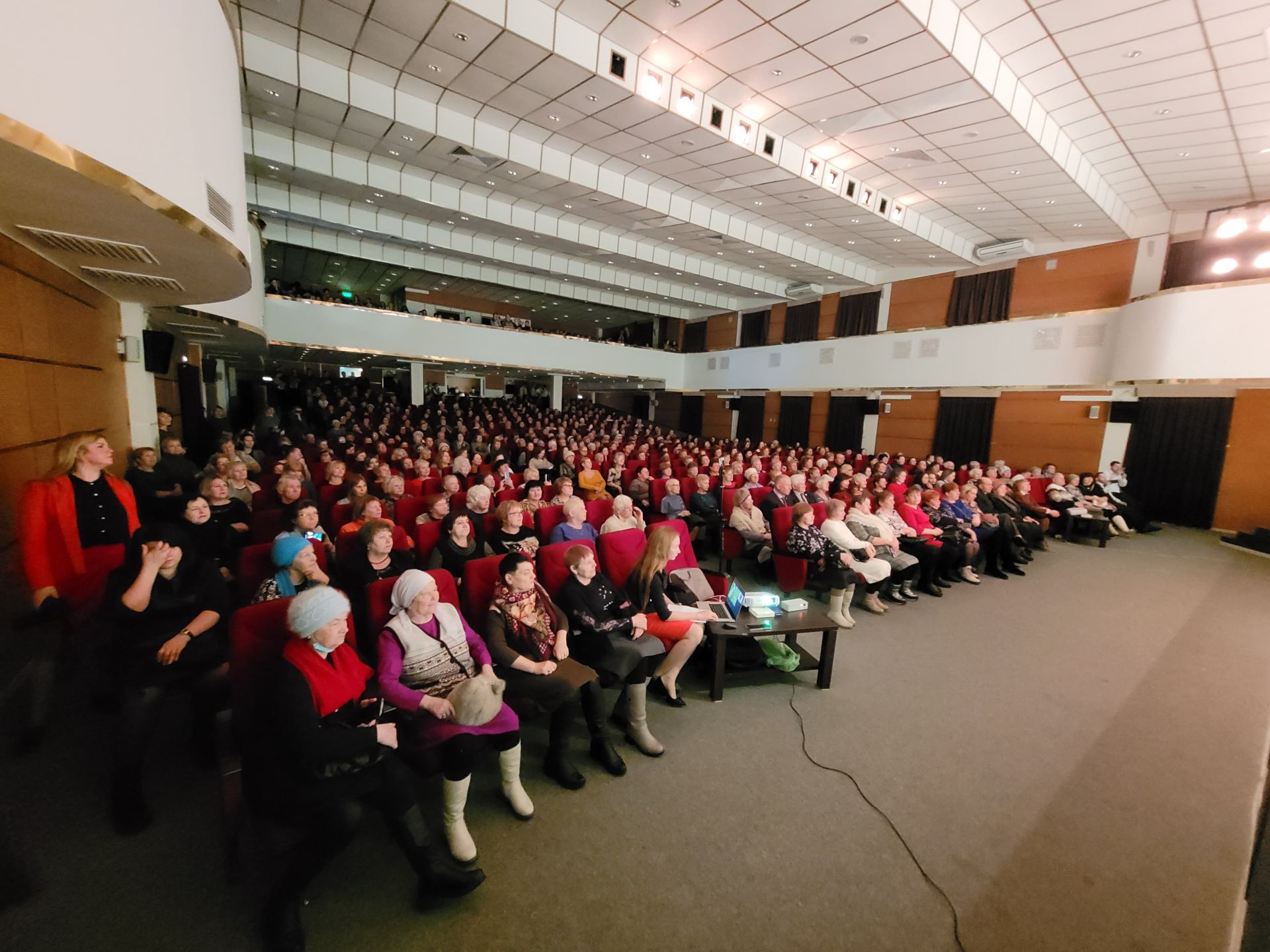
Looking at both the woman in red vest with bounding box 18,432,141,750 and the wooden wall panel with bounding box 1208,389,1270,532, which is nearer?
the woman in red vest with bounding box 18,432,141,750

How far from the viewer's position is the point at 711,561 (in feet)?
19.5

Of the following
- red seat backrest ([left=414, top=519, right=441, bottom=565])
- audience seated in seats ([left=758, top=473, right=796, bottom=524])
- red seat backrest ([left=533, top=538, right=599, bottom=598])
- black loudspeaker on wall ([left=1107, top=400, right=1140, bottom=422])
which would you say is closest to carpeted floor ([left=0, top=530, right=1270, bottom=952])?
red seat backrest ([left=533, top=538, right=599, bottom=598])

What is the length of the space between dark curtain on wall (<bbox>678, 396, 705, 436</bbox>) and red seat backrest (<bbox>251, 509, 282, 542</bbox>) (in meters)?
16.6

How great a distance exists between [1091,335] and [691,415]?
11.9m

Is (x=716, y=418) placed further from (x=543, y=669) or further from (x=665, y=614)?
(x=543, y=669)

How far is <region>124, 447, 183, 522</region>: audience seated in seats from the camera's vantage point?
400 cm

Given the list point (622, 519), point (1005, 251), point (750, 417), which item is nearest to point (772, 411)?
point (750, 417)

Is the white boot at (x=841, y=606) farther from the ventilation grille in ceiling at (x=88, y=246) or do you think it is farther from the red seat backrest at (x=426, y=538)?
the ventilation grille in ceiling at (x=88, y=246)

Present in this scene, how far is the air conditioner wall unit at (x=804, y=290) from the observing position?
14.6 m

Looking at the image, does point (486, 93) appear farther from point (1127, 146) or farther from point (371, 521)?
point (1127, 146)

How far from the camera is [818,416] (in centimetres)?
1509

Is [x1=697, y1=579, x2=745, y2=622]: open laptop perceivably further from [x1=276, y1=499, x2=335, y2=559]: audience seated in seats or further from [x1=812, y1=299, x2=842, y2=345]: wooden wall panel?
[x1=812, y1=299, x2=842, y2=345]: wooden wall panel

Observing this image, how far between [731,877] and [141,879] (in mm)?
2212

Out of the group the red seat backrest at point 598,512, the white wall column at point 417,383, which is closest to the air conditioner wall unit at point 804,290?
the white wall column at point 417,383
